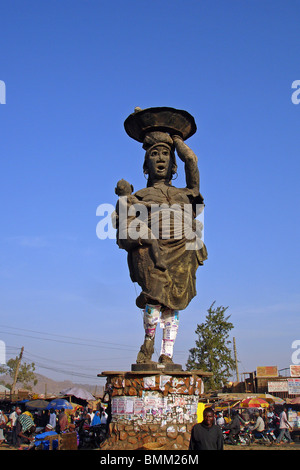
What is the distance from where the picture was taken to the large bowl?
29.6 feet

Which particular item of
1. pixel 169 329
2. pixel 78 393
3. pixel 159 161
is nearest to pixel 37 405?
pixel 78 393

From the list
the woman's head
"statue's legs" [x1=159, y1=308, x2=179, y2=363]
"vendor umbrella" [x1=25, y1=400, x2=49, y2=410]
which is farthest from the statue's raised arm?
"vendor umbrella" [x1=25, y1=400, x2=49, y2=410]

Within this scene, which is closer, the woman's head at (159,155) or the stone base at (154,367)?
the stone base at (154,367)

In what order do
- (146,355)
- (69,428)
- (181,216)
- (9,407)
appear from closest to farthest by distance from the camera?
(146,355) < (181,216) < (69,428) < (9,407)

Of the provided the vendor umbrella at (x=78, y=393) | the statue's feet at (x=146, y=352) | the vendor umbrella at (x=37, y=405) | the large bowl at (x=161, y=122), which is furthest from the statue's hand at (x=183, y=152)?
the vendor umbrella at (x=78, y=393)

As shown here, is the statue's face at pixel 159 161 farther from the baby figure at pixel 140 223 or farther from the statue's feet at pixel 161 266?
the statue's feet at pixel 161 266

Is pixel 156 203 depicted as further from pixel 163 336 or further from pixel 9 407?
pixel 9 407

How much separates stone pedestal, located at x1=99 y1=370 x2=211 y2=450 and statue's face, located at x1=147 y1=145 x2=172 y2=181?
3.84m

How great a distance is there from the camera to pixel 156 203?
28.6 feet

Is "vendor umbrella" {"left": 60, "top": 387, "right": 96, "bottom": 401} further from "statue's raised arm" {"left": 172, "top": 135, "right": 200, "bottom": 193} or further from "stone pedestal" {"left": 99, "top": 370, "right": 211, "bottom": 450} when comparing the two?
"statue's raised arm" {"left": 172, "top": 135, "right": 200, "bottom": 193}

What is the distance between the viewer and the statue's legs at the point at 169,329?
808cm

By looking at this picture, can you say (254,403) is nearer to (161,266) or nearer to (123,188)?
(161,266)
